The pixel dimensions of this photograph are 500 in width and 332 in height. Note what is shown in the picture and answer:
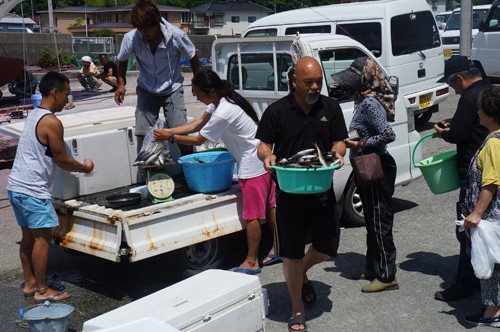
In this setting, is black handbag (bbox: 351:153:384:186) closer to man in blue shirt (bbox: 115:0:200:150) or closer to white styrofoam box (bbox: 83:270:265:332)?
white styrofoam box (bbox: 83:270:265:332)

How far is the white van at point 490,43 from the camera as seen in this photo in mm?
16219

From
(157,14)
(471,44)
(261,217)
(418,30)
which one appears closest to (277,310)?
(261,217)

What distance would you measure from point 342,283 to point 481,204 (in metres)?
1.64

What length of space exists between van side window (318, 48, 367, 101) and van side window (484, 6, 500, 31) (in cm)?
997

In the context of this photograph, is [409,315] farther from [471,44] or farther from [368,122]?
[471,44]

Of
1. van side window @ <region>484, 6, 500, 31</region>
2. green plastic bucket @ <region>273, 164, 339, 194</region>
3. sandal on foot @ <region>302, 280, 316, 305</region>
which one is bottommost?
sandal on foot @ <region>302, 280, 316, 305</region>

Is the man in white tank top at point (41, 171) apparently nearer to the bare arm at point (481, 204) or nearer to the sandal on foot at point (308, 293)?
Result: the sandal on foot at point (308, 293)

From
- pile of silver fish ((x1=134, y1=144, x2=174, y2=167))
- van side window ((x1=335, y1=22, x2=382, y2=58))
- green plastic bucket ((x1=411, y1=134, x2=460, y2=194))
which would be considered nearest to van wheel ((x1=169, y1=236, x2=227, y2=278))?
pile of silver fish ((x1=134, y1=144, x2=174, y2=167))

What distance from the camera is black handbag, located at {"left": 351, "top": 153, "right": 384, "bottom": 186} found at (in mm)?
5426

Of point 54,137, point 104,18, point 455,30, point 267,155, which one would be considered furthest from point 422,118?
point 104,18

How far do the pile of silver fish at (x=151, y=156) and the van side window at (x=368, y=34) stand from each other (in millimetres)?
6211

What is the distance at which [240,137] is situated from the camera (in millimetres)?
6133

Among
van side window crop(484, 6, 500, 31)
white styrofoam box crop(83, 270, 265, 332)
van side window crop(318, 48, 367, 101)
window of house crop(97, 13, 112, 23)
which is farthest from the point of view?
window of house crop(97, 13, 112, 23)

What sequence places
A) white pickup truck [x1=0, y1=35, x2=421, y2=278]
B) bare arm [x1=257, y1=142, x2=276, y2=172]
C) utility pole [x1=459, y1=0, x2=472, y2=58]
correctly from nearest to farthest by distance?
1. bare arm [x1=257, y1=142, x2=276, y2=172]
2. white pickup truck [x1=0, y1=35, x2=421, y2=278]
3. utility pole [x1=459, y1=0, x2=472, y2=58]
